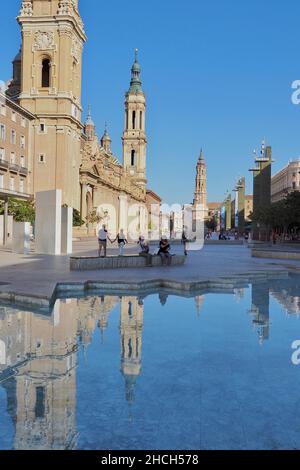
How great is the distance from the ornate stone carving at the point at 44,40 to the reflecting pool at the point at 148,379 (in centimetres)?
4657

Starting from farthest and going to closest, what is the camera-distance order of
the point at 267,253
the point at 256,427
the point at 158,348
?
the point at 267,253 → the point at 158,348 → the point at 256,427

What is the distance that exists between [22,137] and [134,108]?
215ft

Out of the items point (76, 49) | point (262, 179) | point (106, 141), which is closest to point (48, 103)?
point (76, 49)

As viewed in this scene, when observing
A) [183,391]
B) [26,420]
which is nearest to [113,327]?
[183,391]

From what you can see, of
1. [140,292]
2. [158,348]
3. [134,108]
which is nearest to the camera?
[158,348]

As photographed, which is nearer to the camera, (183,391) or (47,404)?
(47,404)

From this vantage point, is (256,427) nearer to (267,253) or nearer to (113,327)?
(113,327)

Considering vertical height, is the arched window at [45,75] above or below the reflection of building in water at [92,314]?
above

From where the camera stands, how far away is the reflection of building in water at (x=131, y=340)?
483 centimetres

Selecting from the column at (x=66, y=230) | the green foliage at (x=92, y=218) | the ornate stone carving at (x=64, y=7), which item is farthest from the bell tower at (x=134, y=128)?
the column at (x=66, y=230)

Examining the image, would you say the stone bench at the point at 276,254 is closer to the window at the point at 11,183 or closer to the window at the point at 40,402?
the window at the point at 40,402

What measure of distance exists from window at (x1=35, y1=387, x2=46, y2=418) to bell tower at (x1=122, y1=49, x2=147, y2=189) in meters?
105

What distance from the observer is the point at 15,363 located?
5301 mm
